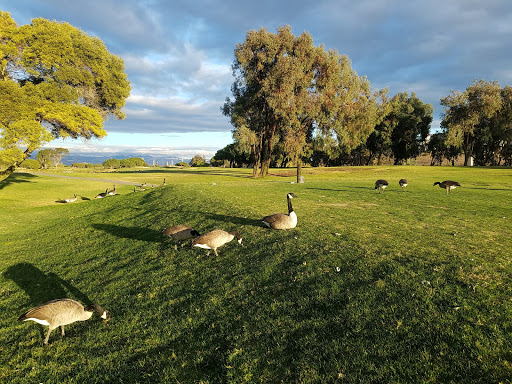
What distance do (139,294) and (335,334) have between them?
6108 mm

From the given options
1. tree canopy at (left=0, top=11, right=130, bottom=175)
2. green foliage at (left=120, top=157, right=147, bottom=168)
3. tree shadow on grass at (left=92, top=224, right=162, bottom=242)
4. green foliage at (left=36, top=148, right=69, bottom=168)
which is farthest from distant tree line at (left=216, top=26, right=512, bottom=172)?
green foliage at (left=120, top=157, right=147, bottom=168)

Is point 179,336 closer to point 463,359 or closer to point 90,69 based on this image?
point 463,359

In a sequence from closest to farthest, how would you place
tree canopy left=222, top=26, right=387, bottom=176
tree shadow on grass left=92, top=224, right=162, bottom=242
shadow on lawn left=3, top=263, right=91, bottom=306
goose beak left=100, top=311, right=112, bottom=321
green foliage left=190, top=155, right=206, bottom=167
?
goose beak left=100, top=311, right=112, bottom=321 → shadow on lawn left=3, top=263, right=91, bottom=306 → tree shadow on grass left=92, top=224, right=162, bottom=242 → tree canopy left=222, top=26, right=387, bottom=176 → green foliage left=190, top=155, right=206, bottom=167

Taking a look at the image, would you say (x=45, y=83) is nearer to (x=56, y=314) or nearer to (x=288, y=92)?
(x=288, y=92)

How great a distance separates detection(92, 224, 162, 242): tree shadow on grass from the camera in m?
13.5

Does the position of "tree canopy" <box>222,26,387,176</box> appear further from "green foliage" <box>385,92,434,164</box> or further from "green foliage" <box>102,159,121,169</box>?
"green foliage" <box>102,159,121,169</box>

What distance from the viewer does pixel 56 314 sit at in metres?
6.50

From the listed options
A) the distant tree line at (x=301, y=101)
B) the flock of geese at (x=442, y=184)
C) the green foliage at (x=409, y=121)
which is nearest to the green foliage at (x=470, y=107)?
the distant tree line at (x=301, y=101)

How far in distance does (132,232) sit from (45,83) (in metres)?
29.0

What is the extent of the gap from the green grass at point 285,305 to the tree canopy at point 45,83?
68.1 ft

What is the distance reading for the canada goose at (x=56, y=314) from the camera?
20.8ft

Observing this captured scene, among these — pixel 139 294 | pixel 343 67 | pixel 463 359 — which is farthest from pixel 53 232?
pixel 343 67

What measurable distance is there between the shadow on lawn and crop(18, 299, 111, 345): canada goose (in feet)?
6.63

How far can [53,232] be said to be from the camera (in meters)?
17.7
